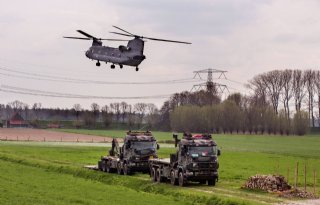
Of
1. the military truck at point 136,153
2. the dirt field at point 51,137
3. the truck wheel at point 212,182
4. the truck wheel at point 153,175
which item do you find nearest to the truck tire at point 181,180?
the truck wheel at point 212,182

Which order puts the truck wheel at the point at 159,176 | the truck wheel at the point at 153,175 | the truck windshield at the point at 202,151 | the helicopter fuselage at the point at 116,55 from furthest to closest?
the truck wheel at the point at 153,175
the truck wheel at the point at 159,176
the truck windshield at the point at 202,151
the helicopter fuselage at the point at 116,55

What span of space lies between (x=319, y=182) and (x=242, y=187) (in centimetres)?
981

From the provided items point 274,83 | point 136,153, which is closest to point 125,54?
point 136,153

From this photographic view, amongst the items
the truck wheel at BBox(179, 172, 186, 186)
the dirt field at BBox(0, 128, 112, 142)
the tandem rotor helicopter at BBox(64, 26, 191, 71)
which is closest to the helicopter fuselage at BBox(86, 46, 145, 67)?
the tandem rotor helicopter at BBox(64, 26, 191, 71)

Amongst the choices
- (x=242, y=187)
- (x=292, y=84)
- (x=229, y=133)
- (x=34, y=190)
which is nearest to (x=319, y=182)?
(x=242, y=187)

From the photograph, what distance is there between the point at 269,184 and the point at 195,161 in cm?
545

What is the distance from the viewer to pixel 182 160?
41.6 meters

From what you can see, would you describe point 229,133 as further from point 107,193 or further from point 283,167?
point 107,193

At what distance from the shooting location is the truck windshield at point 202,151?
41.2 m

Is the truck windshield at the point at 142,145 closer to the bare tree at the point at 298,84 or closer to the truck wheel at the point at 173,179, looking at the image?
the truck wheel at the point at 173,179

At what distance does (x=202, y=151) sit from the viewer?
136ft

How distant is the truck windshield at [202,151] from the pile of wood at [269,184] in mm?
3662

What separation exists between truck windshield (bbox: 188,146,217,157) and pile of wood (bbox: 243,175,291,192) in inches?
144

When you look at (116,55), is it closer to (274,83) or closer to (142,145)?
(142,145)
